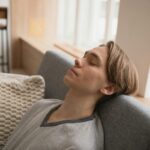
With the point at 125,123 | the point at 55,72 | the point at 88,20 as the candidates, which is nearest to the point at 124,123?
the point at 125,123

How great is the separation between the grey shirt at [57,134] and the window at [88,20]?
55.6 inches

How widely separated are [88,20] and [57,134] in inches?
78.9

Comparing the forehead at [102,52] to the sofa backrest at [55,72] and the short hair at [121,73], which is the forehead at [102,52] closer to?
the short hair at [121,73]

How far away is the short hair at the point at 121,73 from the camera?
1.07 m

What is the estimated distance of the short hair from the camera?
3.51ft

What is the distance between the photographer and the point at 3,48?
11.1 ft

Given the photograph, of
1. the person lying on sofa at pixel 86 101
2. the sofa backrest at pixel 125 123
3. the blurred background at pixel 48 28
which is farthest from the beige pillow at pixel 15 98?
the blurred background at pixel 48 28

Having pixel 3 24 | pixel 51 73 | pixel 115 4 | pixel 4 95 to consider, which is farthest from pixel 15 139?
pixel 3 24

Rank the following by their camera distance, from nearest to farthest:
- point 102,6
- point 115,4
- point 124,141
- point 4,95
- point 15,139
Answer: point 124,141
point 15,139
point 4,95
point 115,4
point 102,6

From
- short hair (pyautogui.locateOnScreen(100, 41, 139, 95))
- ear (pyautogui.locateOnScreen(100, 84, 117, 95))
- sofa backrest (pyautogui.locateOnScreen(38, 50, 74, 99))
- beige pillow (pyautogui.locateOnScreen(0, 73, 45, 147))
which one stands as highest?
short hair (pyautogui.locateOnScreen(100, 41, 139, 95))

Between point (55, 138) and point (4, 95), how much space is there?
65cm

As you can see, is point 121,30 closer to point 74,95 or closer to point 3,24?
point 74,95

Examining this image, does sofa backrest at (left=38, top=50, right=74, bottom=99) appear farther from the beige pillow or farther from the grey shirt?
the grey shirt

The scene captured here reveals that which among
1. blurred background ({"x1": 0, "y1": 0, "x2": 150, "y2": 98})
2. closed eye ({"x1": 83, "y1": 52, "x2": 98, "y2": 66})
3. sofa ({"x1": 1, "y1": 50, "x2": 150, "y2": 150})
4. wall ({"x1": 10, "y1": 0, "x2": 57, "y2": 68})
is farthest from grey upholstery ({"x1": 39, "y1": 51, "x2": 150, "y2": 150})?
wall ({"x1": 10, "y1": 0, "x2": 57, "y2": 68})
